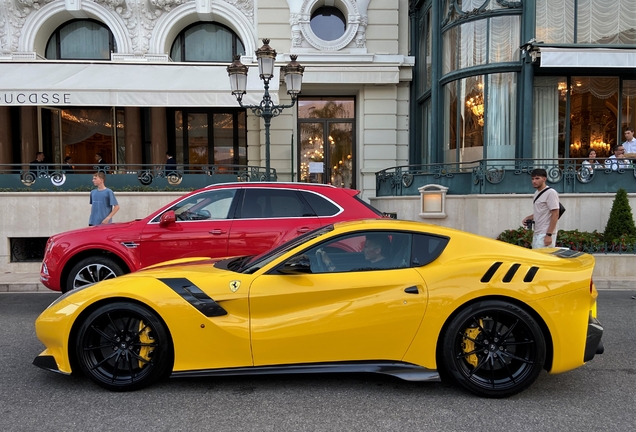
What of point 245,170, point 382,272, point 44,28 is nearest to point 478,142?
point 245,170

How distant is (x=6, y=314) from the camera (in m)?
6.73

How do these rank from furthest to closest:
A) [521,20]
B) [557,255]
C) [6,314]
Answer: [521,20] < [6,314] < [557,255]

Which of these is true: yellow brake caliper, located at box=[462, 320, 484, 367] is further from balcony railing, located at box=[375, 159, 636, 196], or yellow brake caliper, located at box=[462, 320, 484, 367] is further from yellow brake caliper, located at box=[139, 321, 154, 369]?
balcony railing, located at box=[375, 159, 636, 196]

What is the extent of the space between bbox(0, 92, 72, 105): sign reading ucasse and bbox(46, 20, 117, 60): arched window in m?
4.80

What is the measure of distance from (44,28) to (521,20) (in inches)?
593

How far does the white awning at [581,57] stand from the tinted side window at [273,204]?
9.19 metres

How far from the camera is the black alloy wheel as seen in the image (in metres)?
6.49

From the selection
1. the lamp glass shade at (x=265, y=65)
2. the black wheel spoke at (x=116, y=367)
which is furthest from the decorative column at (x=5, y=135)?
the black wheel spoke at (x=116, y=367)

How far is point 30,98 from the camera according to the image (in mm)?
12180

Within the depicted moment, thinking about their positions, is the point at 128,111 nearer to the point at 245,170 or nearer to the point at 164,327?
the point at 245,170

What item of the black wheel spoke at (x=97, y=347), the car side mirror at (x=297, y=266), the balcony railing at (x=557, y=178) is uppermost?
the balcony railing at (x=557, y=178)

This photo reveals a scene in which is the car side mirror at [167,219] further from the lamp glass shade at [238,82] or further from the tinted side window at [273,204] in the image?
the lamp glass shade at [238,82]

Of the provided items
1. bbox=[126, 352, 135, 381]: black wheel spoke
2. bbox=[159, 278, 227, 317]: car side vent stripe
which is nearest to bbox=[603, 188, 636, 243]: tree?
bbox=[159, 278, 227, 317]: car side vent stripe

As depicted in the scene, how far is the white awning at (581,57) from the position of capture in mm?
12164
